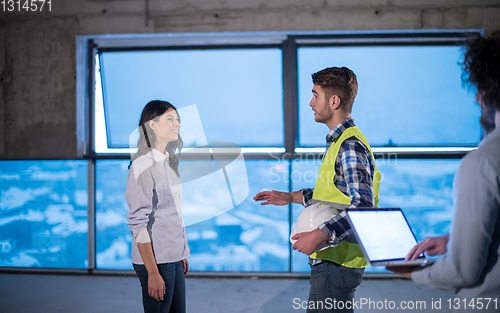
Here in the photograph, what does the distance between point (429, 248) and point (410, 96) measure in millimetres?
2702

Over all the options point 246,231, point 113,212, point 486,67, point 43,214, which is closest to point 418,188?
point 246,231

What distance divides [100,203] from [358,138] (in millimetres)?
2902

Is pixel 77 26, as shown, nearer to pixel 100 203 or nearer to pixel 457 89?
pixel 100 203

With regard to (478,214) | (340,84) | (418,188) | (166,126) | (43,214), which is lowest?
(43,214)

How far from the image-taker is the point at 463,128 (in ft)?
10.3

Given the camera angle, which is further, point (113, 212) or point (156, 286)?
point (113, 212)

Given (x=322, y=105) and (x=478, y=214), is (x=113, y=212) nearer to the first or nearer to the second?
(x=322, y=105)

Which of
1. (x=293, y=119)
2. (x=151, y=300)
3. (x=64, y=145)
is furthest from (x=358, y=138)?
(x=64, y=145)

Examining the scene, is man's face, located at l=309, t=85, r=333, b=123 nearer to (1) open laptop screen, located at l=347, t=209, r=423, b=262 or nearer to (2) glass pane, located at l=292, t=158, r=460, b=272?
(1) open laptop screen, located at l=347, t=209, r=423, b=262

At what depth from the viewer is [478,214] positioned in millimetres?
654

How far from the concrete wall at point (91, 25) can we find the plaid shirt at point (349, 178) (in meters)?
2.18

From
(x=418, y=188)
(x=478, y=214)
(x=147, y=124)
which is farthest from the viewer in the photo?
(x=418, y=188)

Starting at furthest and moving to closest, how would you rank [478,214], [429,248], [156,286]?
[156,286] → [429,248] → [478,214]

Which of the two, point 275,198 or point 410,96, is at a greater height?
point 410,96
